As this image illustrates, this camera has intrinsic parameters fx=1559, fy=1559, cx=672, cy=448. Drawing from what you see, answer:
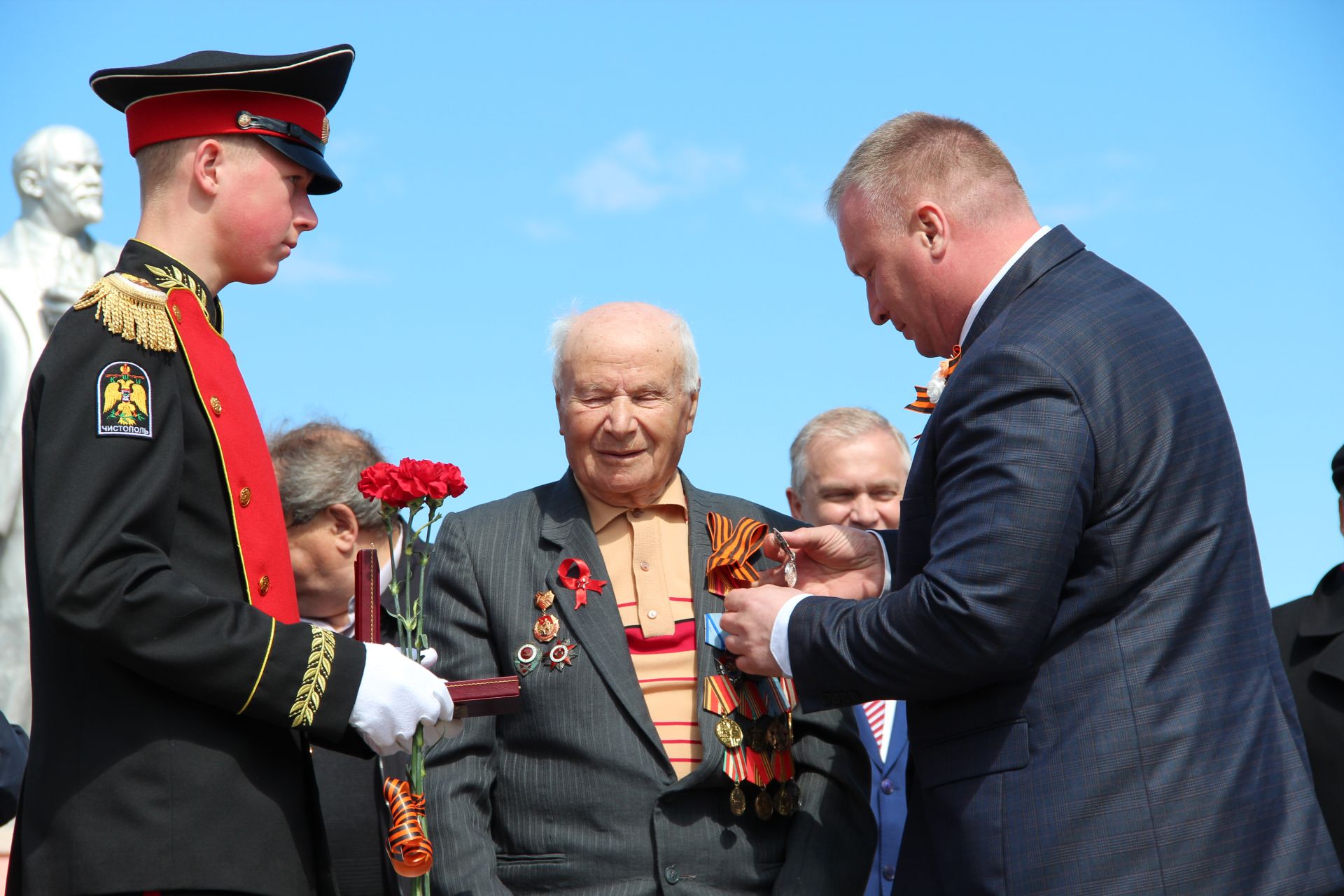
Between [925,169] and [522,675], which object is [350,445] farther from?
[925,169]

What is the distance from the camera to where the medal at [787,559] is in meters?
4.36

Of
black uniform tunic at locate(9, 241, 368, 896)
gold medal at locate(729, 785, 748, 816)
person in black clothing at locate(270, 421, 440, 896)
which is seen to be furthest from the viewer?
person in black clothing at locate(270, 421, 440, 896)

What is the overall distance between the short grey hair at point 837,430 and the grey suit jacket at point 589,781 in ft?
7.90

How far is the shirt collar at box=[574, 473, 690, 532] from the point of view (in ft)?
15.6

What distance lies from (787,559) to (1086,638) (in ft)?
3.54

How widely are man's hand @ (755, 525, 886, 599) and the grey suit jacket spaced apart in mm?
316

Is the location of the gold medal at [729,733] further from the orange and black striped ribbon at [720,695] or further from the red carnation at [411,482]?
the red carnation at [411,482]

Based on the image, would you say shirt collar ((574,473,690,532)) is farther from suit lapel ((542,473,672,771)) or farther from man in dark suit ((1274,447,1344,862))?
man in dark suit ((1274,447,1344,862))

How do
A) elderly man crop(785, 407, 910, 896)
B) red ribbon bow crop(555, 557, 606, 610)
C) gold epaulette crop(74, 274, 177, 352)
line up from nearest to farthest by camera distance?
gold epaulette crop(74, 274, 177, 352) < red ribbon bow crop(555, 557, 606, 610) < elderly man crop(785, 407, 910, 896)

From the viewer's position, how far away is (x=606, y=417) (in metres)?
4.68

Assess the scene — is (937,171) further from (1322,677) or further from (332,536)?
(332,536)

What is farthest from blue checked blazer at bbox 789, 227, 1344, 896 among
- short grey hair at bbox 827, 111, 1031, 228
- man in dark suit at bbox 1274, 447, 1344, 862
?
man in dark suit at bbox 1274, 447, 1344, 862

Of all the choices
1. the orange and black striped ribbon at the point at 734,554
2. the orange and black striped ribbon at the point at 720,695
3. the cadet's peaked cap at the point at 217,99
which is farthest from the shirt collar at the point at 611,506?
the cadet's peaked cap at the point at 217,99

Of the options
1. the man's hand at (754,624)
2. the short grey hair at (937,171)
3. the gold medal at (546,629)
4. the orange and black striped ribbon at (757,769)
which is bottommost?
the orange and black striped ribbon at (757,769)
